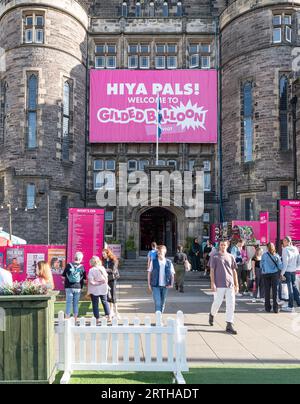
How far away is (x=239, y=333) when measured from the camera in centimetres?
864

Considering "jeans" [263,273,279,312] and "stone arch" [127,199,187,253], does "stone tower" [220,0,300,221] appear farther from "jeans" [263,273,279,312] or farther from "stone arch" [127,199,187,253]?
"jeans" [263,273,279,312]

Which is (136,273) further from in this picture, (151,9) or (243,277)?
(151,9)

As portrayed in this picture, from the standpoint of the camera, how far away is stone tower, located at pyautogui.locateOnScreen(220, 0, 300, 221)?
23750 millimetres

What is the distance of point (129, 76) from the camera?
26641mm

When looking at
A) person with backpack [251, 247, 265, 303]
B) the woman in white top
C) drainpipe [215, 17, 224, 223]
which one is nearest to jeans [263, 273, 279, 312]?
person with backpack [251, 247, 265, 303]

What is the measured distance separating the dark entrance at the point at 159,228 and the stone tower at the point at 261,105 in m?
3.95

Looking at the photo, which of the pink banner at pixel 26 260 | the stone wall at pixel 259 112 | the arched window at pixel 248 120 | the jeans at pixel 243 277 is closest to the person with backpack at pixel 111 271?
the pink banner at pixel 26 260

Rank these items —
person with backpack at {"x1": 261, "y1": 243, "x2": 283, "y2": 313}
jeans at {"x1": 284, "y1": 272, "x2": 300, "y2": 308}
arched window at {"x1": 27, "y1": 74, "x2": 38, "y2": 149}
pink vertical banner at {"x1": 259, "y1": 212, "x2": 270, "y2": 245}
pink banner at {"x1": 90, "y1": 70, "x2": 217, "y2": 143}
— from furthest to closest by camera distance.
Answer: pink banner at {"x1": 90, "y1": 70, "x2": 217, "y2": 143}, arched window at {"x1": 27, "y1": 74, "x2": 38, "y2": 149}, pink vertical banner at {"x1": 259, "y1": 212, "x2": 270, "y2": 245}, jeans at {"x1": 284, "y1": 272, "x2": 300, "y2": 308}, person with backpack at {"x1": 261, "y1": 243, "x2": 283, "y2": 313}

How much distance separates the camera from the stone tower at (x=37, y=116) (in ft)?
77.9

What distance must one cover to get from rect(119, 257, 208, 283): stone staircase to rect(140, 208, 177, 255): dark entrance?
167 inches

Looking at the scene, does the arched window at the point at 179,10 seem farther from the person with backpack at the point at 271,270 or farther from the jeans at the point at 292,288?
the jeans at the point at 292,288
